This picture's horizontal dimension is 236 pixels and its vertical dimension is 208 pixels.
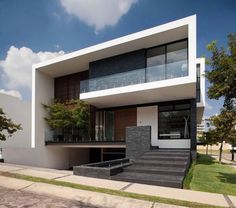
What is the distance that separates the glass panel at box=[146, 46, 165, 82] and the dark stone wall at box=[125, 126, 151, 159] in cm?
321

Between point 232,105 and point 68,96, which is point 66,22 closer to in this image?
point 68,96

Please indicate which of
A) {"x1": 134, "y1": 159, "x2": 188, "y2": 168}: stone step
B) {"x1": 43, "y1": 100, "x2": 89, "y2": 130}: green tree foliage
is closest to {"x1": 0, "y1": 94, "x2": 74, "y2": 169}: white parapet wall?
{"x1": 43, "y1": 100, "x2": 89, "y2": 130}: green tree foliage

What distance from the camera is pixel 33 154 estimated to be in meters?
18.1

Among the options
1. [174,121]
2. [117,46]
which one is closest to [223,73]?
[174,121]

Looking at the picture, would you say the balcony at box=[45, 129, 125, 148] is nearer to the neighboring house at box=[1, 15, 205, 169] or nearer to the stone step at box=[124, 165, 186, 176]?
the neighboring house at box=[1, 15, 205, 169]

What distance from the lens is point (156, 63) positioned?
611 inches

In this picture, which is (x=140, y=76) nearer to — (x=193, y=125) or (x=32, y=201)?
(x=193, y=125)

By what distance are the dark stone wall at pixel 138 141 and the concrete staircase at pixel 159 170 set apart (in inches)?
39.3

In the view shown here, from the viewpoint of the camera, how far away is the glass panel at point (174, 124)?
14904 millimetres

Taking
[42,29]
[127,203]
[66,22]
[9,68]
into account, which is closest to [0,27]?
[42,29]

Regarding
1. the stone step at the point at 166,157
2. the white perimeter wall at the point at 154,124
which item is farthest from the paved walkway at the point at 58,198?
the white perimeter wall at the point at 154,124

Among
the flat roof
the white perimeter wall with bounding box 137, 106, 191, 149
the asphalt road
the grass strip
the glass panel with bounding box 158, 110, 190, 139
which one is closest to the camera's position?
the asphalt road

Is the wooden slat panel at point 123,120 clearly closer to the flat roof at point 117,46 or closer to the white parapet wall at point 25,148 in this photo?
the flat roof at point 117,46

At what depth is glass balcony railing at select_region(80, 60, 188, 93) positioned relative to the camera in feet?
42.7
